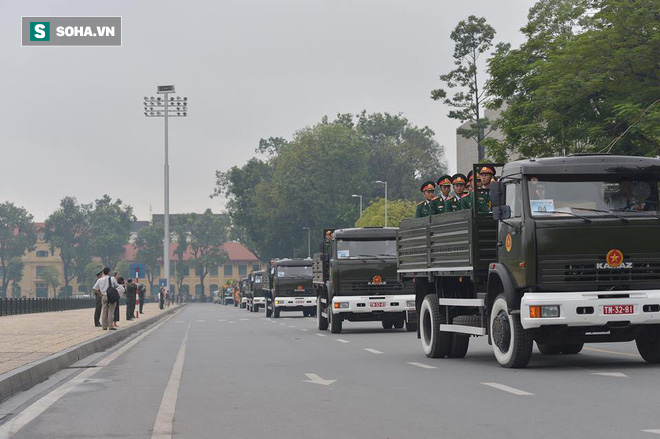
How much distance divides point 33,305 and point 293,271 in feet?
70.1

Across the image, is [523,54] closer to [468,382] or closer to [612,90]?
[612,90]

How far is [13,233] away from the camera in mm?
182750

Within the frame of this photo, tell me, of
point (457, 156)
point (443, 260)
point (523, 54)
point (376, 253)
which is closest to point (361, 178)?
point (457, 156)

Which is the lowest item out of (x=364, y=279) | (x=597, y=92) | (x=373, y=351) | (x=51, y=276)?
(x=373, y=351)

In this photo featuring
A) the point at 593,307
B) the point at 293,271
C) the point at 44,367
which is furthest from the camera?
the point at 293,271

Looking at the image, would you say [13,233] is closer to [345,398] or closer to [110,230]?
[110,230]

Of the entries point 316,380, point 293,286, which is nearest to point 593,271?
point 316,380

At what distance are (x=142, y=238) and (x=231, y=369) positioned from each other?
166 meters

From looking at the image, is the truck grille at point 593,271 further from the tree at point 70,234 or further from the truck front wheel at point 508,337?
the tree at point 70,234

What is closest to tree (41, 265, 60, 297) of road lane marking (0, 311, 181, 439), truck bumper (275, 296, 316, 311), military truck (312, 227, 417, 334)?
truck bumper (275, 296, 316, 311)

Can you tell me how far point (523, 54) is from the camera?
4344cm

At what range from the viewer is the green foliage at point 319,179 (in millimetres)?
112312

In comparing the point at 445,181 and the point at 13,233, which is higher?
the point at 13,233

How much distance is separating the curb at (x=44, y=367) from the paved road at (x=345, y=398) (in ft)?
0.69
